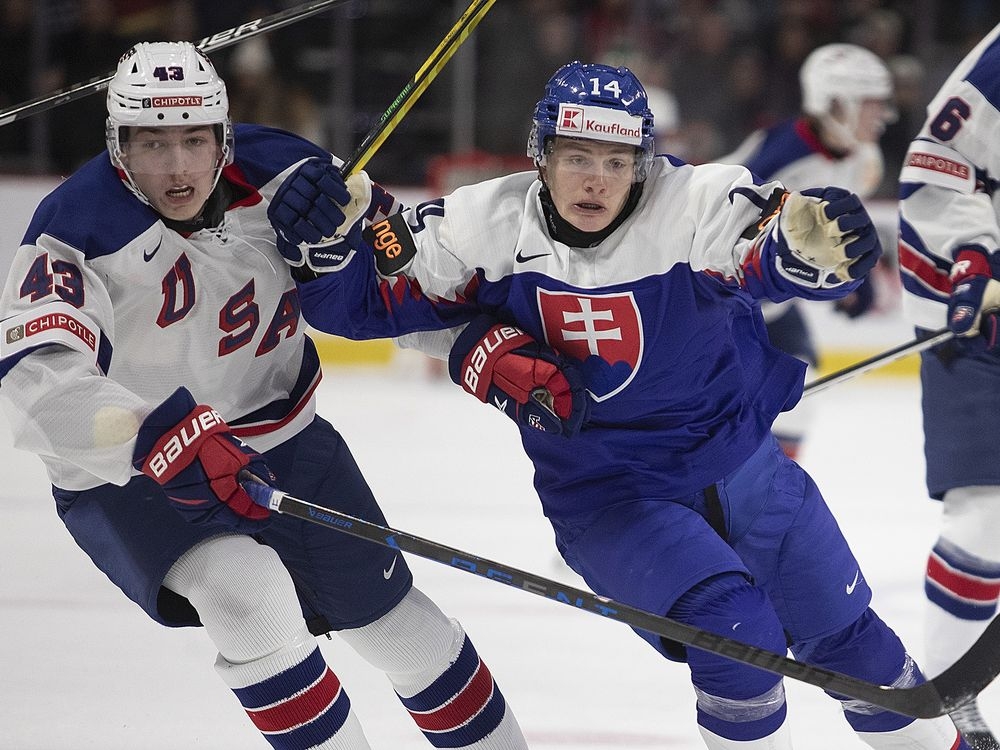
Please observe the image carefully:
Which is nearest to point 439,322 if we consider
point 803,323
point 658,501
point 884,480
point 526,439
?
point 526,439

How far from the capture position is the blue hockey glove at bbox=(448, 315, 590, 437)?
213 centimetres

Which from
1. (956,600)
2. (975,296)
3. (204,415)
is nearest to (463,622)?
(956,600)

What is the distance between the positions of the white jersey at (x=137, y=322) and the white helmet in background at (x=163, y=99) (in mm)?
A: 87

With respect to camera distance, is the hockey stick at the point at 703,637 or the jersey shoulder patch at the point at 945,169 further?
the jersey shoulder patch at the point at 945,169

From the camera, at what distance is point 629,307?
215 cm

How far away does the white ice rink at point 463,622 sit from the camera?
2840 mm

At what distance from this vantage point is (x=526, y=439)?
92.2 inches

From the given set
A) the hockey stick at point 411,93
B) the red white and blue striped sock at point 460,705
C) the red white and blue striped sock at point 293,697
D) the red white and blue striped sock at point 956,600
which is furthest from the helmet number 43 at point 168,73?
the red white and blue striped sock at point 956,600

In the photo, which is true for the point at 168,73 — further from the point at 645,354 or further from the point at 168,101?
the point at 645,354

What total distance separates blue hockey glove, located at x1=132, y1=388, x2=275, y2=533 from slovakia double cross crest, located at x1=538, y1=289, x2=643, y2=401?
0.51m

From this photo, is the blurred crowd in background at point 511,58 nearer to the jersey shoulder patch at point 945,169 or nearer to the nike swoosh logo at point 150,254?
the jersey shoulder patch at point 945,169

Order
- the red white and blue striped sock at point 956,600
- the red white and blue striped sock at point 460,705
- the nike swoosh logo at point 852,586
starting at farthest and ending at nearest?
the red white and blue striped sock at point 956,600, the red white and blue striped sock at point 460,705, the nike swoosh logo at point 852,586

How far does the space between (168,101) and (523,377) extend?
0.67 m

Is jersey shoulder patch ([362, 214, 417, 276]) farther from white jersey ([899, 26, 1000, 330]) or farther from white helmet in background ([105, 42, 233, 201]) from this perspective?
white jersey ([899, 26, 1000, 330])
